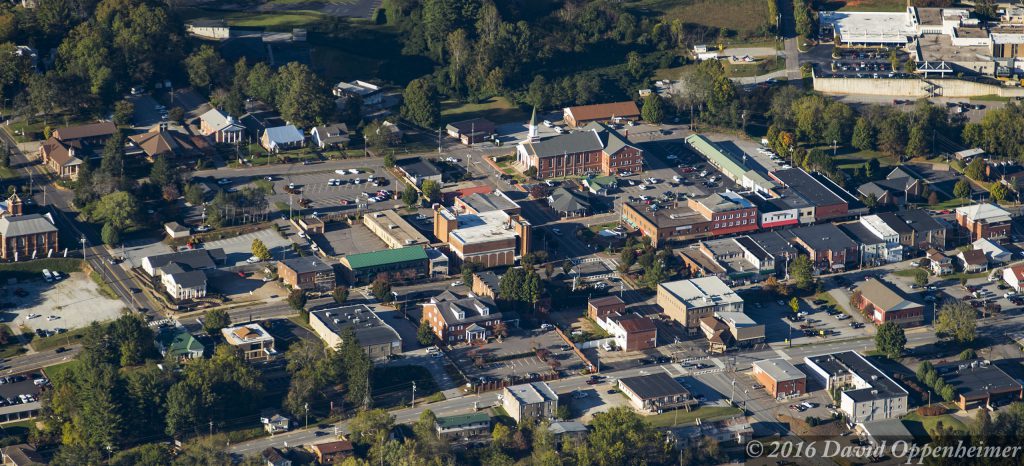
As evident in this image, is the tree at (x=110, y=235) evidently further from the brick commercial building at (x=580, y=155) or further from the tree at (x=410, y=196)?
the brick commercial building at (x=580, y=155)

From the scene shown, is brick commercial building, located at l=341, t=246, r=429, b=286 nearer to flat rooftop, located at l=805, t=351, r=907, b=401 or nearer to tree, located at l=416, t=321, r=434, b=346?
tree, located at l=416, t=321, r=434, b=346

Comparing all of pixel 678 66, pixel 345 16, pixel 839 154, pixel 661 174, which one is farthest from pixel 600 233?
pixel 345 16

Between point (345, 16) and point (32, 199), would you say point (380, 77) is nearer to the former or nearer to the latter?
point (345, 16)

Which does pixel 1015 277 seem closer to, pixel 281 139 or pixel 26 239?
pixel 281 139

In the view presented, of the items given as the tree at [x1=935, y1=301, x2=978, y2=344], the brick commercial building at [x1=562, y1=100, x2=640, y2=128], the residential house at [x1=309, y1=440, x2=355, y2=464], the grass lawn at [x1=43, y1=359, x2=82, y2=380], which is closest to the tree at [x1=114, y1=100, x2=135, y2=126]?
the brick commercial building at [x1=562, y1=100, x2=640, y2=128]

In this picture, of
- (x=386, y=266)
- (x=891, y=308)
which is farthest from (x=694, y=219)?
(x=386, y=266)

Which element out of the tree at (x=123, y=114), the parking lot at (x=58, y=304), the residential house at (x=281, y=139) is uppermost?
the tree at (x=123, y=114)

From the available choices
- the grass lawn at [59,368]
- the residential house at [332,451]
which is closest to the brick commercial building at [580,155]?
the grass lawn at [59,368]
